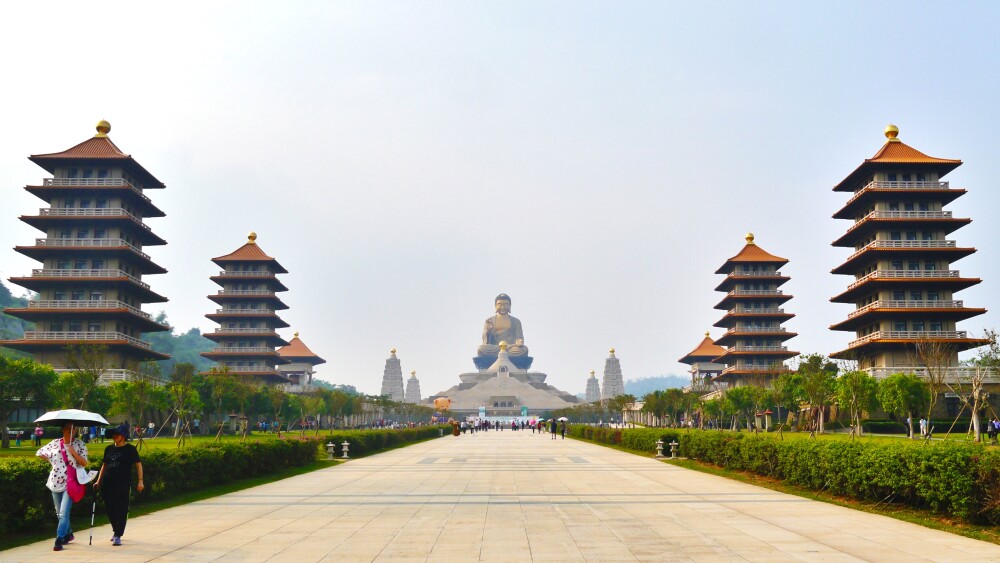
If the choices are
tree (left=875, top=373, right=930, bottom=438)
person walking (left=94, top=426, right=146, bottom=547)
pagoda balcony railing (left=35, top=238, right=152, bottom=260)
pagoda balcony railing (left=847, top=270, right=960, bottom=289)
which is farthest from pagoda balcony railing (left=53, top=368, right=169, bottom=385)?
pagoda balcony railing (left=847, top=270, right=960, bottom=289)

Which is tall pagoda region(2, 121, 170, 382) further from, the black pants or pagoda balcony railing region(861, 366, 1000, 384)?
pagoda balcony railing region(861, 366, 1000, 384)

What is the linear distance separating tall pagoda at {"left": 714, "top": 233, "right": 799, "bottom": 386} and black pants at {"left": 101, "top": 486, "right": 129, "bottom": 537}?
82950 mm

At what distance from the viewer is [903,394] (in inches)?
2014

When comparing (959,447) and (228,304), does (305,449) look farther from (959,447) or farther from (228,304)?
(228,304)

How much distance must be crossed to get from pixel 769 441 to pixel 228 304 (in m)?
81.8

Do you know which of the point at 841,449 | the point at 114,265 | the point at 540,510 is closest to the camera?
the point at 540,510

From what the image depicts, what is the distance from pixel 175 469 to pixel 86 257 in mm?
55194

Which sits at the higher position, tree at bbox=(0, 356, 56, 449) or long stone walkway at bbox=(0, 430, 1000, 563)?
tree at bbox=(0, 356, 56, 449)

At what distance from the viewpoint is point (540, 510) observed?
673 inches

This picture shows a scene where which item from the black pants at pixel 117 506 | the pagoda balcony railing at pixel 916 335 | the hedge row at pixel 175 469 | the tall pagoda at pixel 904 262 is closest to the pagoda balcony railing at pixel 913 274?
the tall pagoda at pixel 904 262

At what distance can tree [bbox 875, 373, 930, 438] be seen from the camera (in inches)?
2021

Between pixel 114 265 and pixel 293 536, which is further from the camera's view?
pixel 114 265

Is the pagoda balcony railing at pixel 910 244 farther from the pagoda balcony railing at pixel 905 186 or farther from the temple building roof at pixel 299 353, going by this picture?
the temple building roof at pixel 299 353

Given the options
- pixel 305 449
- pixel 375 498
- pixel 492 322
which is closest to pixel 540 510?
pixel 375 498
